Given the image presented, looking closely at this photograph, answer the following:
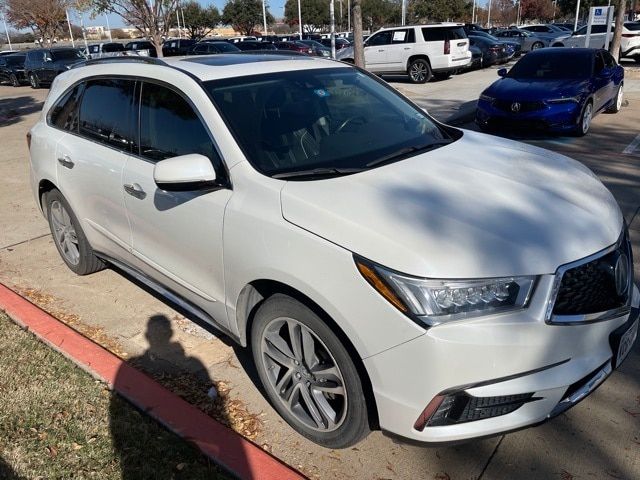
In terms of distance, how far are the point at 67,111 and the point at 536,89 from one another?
7.52m

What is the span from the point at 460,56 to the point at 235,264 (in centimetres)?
1791

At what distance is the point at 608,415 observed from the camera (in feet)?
9.44

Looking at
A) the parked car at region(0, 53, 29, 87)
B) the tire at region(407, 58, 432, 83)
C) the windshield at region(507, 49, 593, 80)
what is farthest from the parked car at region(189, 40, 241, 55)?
the windshield at region(507, 49, 593, 80)

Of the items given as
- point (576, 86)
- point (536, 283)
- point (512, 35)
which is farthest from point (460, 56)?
point (536, 283)

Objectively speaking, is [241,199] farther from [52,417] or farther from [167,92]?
[52,417]

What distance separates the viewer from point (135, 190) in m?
3.41

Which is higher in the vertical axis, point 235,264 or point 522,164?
point 522,164

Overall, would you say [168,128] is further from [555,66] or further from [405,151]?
[555,66]

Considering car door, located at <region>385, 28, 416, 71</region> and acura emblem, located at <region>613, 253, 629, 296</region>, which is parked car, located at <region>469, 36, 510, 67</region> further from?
acura emblem, located at <region>613, 253, 629, 296</region>

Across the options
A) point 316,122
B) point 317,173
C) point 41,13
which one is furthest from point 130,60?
point 41,13

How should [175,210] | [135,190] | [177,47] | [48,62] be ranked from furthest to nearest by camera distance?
[177,47] → [48,62] → [135,190] → [175,210]

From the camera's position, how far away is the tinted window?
3.64 metres

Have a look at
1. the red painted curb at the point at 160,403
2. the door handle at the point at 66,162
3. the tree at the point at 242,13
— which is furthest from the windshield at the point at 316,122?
the tree at the point at 242,13

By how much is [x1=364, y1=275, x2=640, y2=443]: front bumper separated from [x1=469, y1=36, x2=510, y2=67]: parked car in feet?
74.4
